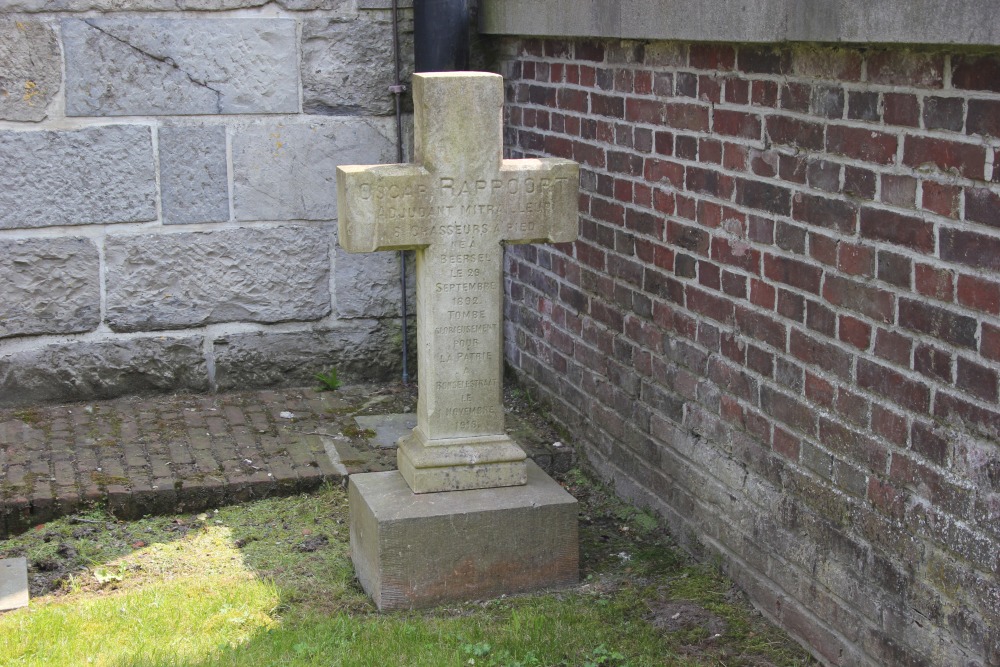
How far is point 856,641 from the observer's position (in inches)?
130

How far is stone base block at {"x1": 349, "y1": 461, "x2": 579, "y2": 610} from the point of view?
12.7ft

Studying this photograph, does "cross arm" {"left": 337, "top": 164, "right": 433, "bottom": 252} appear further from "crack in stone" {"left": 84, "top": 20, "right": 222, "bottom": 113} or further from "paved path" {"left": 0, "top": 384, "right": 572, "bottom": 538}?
"crack in stone" {"left": 84, "top": 20, "right": 222, "bottom": 113}

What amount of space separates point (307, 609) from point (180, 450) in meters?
1.49

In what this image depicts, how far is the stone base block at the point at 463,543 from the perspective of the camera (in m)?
3.87

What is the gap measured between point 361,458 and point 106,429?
1.21m

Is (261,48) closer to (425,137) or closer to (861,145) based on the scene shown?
(425,137)

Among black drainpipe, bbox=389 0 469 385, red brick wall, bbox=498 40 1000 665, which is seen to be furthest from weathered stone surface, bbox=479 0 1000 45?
black drainpipe, bbox=389 0 469 385

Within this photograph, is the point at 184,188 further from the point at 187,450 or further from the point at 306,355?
the point at 187,450

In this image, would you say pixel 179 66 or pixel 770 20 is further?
pixel 179 66

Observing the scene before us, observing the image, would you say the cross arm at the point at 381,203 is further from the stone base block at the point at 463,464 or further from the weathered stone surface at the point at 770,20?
the weathered stone surface at the point at 770,20

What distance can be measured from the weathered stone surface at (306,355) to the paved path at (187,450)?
0.30 feet

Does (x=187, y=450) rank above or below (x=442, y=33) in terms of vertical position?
below

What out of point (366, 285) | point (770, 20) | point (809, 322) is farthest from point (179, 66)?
point (809, 322)

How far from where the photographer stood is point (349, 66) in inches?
234
